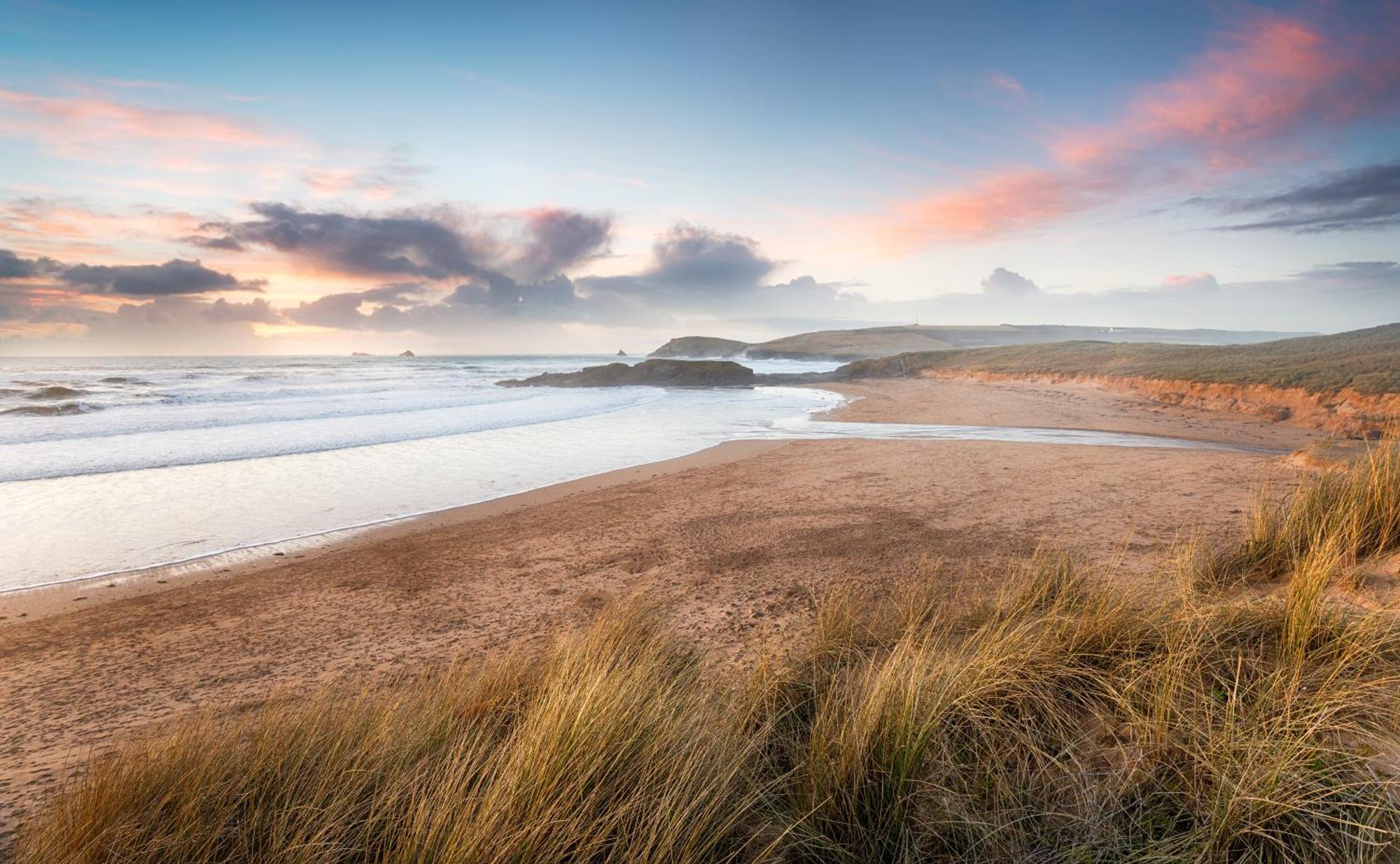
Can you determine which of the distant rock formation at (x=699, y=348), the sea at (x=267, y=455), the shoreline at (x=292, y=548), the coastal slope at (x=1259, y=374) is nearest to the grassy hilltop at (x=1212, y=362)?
the coastal slope at (x=1259, y=374)

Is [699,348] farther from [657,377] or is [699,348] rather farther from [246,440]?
[246,440]

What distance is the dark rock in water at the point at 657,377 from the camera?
4506 cm

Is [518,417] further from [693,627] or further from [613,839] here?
[613,839]

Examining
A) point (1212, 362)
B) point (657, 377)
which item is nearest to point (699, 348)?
point (657, 377)

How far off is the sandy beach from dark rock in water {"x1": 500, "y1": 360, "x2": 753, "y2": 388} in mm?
32399

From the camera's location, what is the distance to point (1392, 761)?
234 cm

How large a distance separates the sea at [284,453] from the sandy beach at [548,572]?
1.36m

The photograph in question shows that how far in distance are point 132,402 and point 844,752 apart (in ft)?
116

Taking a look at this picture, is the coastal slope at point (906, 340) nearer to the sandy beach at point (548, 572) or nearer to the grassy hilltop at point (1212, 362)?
the grassy hilltop at point (1212, 362)

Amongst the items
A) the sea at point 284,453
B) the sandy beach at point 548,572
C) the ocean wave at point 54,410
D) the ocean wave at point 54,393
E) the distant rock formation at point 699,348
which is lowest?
the sandy beach at point 548,572

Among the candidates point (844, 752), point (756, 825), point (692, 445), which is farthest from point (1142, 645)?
point (692, 445)

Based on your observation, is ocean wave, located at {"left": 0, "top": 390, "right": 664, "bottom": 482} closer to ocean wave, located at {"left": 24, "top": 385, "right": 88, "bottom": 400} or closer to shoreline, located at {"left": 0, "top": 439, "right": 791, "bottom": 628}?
shoreline, located at {"left": 0, "top": 439, "right": 791, "bottom": 628}

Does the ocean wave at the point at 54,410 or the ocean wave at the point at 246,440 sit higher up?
the ocean wave at the point at 54,410

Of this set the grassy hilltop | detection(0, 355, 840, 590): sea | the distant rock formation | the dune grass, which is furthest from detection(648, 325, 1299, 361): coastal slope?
the dune grass
